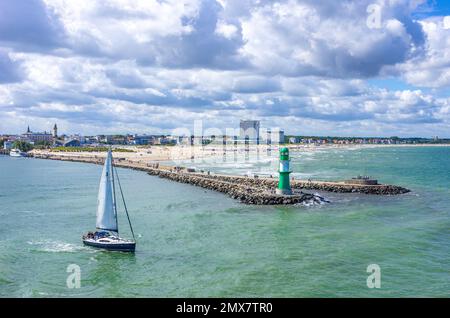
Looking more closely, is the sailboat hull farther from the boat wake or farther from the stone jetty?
the stone jetty

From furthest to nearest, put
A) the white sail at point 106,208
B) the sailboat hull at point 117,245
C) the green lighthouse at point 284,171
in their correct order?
the green lighthouse at point 284,171 < the white sail at point 106,208 < the sailboat hull at point 117,245

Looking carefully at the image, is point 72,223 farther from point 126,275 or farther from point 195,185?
point 195,185

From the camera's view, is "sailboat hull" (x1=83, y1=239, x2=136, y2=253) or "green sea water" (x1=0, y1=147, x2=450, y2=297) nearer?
"green sea water" (x1=0, y1=147, x2=450, y2=297)

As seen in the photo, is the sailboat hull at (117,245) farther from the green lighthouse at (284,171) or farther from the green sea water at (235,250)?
the green lighthouse at (284,171)

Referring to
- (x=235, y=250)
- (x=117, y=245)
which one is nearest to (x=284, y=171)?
(x=235, y=250)

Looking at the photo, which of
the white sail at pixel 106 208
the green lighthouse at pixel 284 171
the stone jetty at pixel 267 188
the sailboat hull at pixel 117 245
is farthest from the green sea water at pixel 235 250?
the green lighthouse at pixel 284 171

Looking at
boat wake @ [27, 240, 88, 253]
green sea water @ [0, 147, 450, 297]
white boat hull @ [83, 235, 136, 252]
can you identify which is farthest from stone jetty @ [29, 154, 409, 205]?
boat wake @ [27, 240, 88, 253]
